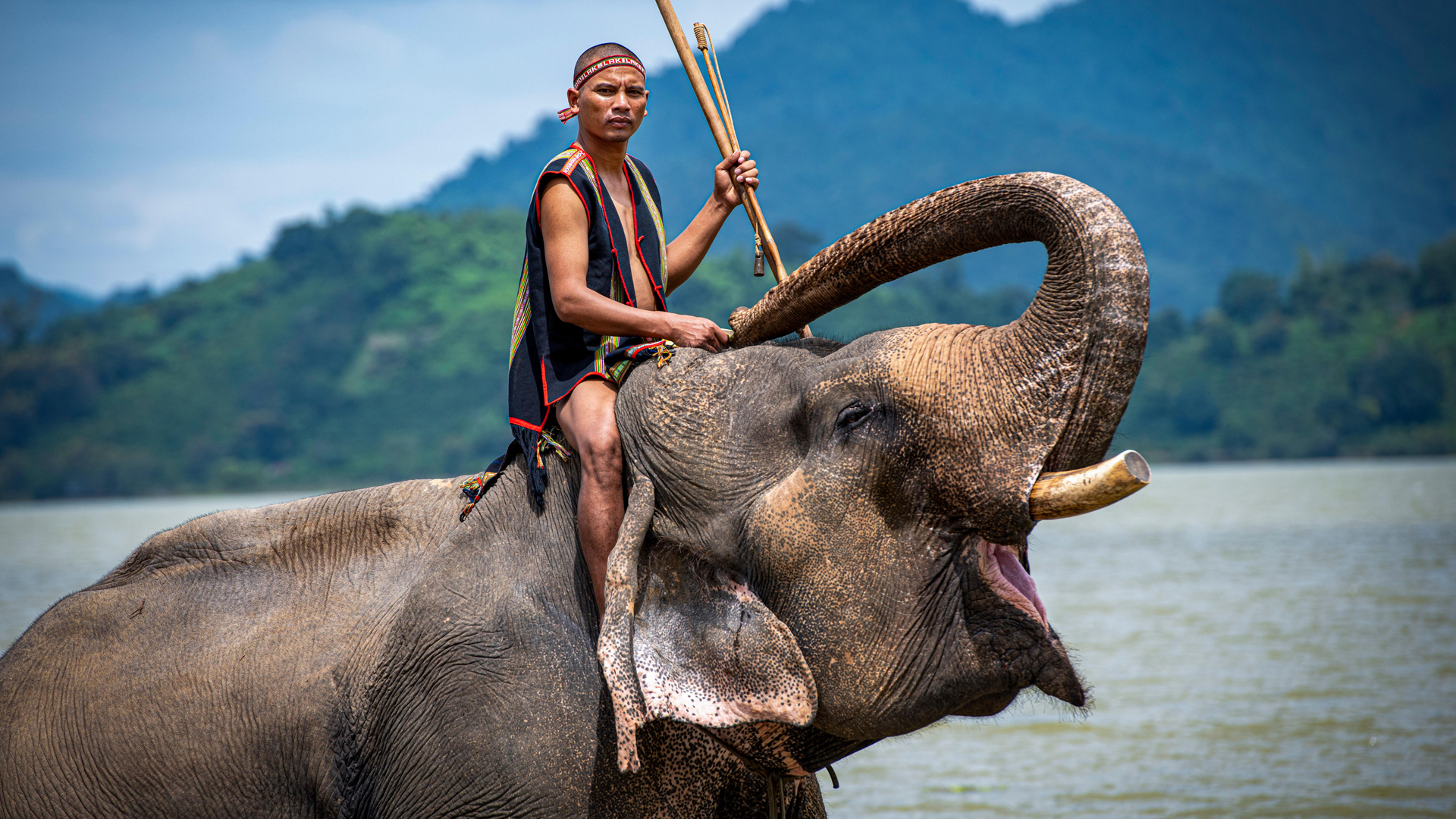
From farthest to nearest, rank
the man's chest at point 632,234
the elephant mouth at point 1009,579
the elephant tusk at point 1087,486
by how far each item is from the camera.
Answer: the man's chest at point 632,234
the elephant mouth at point 1009,579
the elephant tusk at point 1087,486

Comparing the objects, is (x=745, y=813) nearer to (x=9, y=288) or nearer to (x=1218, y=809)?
(x=1218, y=809)

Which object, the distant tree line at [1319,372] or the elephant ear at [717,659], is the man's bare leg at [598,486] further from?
the distant tree line at [1319,372]

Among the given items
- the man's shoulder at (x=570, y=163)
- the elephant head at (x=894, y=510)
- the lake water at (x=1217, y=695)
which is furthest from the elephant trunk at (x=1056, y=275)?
the man's shoulder at (x=570, y=163)

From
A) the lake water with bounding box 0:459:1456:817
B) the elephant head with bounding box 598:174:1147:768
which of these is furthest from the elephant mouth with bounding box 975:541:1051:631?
the lake water with bounding box 0:459:1456:817

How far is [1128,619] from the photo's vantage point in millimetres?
16234

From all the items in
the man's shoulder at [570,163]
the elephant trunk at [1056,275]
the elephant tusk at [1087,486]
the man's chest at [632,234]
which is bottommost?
the elephant tusk at [1087,486]

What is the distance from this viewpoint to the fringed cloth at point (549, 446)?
3023mm

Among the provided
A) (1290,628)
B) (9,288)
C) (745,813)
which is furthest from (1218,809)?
(9,288)

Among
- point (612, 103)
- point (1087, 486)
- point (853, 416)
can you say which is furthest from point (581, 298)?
point (1087, 486)

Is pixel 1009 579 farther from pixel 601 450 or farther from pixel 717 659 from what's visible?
pixel 601 450

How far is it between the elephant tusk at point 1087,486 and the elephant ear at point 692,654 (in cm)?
60

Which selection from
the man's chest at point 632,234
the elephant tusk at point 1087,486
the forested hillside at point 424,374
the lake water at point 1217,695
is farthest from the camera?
the forested hillside at point 424,374

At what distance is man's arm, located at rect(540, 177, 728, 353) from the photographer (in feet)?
9.71

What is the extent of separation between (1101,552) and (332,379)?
81.7m
